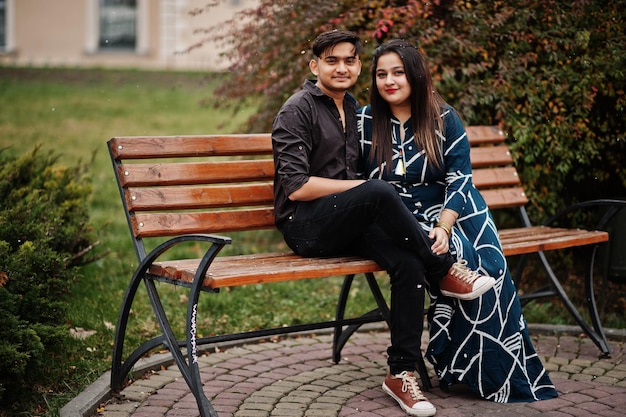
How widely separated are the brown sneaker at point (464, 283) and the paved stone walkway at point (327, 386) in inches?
21.1

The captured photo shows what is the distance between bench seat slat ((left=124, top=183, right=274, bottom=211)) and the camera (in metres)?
4.34

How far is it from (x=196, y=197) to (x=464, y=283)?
1404 mm

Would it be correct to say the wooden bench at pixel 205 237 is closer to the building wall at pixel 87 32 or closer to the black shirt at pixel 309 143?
the black shirt at pixel 309 143

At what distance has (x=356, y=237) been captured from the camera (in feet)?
13.6

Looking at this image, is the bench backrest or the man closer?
the man

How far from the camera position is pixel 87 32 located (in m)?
27.9

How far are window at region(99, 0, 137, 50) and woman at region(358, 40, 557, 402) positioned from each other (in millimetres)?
25474

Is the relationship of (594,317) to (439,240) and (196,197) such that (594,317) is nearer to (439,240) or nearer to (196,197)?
(439,240)

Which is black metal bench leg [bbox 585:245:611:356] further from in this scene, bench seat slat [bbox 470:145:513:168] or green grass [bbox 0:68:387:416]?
green grass [bbox 0:68:387:416]

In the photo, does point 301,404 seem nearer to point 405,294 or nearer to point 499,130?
point 405,294

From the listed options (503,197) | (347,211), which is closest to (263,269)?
(347,211)

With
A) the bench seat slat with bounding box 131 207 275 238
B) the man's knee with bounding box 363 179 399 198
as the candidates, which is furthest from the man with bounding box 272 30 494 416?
the bench seat slat with bounding box 131 207 275 238

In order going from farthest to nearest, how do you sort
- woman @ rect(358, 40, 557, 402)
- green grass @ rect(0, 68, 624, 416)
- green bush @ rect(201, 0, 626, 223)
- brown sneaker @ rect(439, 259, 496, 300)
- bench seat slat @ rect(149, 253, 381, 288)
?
green bush @ rect(201, 0, 626, 223)
green grass @ rect(0, 68, 624, 416)
woman @ rect(358, 40, 557, 402)
brown sneaker @ rect(439, 259, 496, 300)
bench seat slat @ rect(149, 253, 381, 288)

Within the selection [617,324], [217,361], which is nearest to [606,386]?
[617,324]
